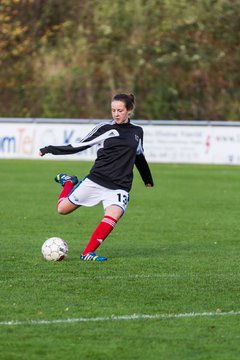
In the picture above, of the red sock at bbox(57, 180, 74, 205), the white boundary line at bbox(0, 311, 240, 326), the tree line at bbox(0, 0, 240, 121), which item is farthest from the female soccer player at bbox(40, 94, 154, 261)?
the tree line at bbox(0, 0, 240, 121)

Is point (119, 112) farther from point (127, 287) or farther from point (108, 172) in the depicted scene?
point (127, 287)

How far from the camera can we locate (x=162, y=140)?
29.0 metres

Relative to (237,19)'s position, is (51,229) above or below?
below

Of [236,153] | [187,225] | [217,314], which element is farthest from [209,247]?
[236,153]

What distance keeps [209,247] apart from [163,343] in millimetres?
5197

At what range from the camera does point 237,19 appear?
42531 mm

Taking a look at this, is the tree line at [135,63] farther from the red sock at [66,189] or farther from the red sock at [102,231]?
the red sock at [102,231]

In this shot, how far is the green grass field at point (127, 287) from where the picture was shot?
620 centimetres

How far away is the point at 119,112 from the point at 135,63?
32562 millimetres

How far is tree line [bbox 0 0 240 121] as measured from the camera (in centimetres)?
4122

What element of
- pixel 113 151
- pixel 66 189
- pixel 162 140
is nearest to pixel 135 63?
pixel 162 140

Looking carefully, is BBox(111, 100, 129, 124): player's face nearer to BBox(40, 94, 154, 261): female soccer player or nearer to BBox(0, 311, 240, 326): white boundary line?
BBox(40, 94, 154, 261): female soccer player

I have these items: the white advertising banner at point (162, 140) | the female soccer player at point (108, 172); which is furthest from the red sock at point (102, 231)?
the white advertising banner at point (162, 140)

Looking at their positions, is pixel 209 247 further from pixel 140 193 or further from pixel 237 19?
pixel 237 19
